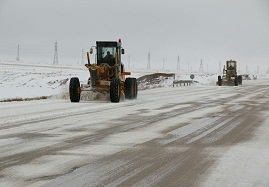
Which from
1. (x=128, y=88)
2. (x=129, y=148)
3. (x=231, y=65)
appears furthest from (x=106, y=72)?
(x=231, y=65)

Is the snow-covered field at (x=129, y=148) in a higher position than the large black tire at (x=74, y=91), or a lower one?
lower

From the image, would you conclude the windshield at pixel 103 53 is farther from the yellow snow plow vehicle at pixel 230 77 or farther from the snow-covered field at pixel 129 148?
the yellow snow plow vehicle at pixel 230 77

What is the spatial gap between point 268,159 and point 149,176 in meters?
2.05

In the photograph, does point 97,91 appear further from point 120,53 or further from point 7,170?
point 7,170

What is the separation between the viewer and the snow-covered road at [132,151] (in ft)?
15.4

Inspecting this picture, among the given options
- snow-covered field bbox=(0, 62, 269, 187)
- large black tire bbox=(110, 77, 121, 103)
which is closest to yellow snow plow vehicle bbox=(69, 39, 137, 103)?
large black tire bbox=(110, 77, 121, 103)

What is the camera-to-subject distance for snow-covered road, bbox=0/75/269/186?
15.4 ft

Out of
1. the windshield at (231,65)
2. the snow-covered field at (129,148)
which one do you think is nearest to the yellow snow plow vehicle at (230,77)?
the windshield at (231,65)

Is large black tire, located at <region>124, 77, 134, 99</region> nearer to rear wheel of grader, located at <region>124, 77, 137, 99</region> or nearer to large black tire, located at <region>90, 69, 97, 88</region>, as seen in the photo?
rear wheel of grader, located at <region>124, 77, 137, 99</region>

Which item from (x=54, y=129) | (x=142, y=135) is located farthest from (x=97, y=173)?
(x=54, y=129)

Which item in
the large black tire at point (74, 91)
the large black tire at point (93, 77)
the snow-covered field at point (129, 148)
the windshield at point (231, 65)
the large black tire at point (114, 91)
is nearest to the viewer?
the snow-covered field at point (129, 148)

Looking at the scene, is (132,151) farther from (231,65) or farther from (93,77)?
(231,65)

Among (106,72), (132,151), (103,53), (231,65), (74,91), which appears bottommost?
(132,151)

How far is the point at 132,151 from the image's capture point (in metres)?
6.21
